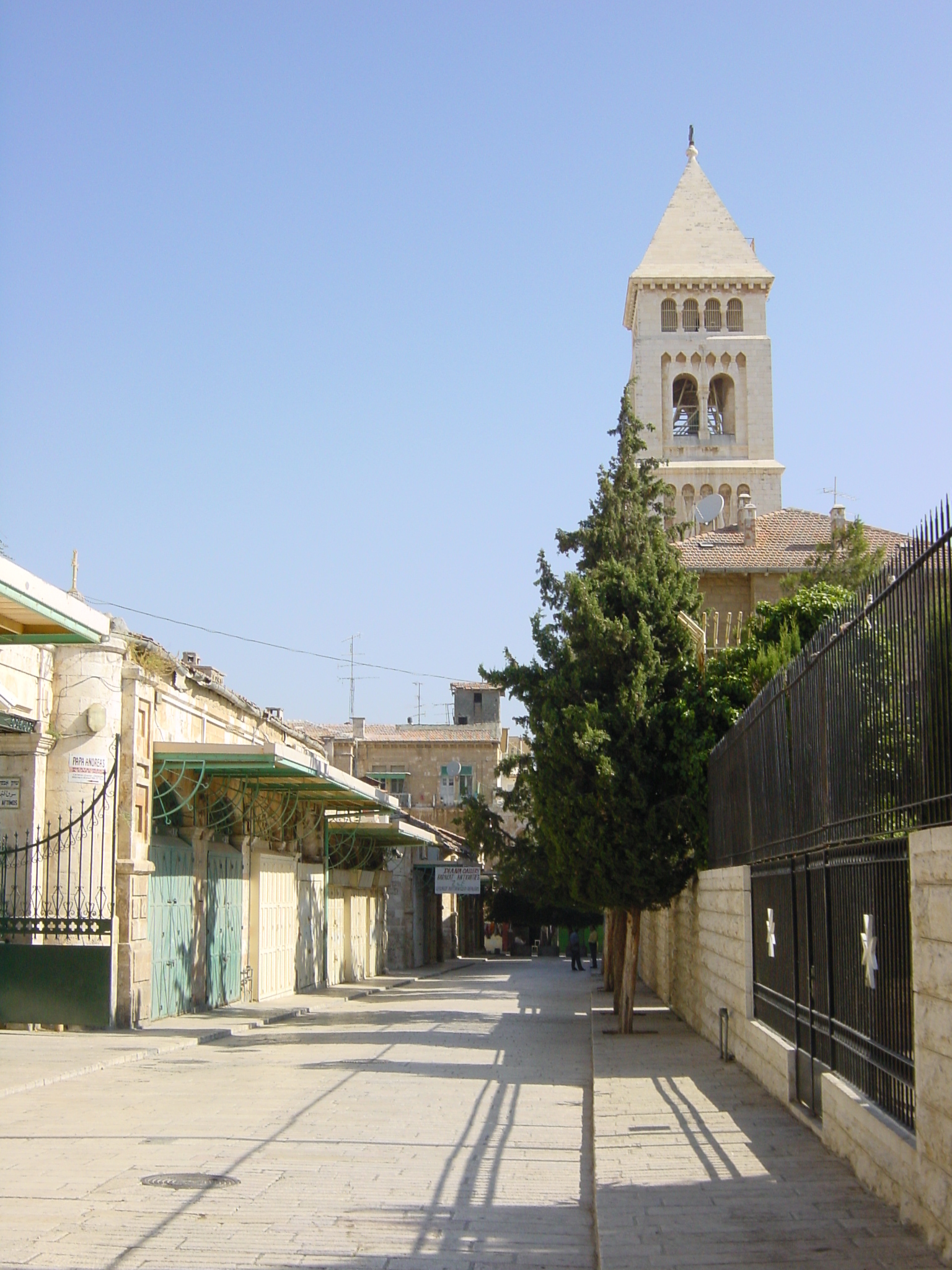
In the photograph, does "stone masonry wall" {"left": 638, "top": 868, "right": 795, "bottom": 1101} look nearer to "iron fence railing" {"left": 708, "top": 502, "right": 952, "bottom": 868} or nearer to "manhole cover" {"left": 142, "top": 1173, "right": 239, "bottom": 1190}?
"iron fence railing" {"left": 708, "top": 502, "right": 952, "bottom": 868}

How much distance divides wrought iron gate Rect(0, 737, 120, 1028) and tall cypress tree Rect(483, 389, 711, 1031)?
20.2 feet

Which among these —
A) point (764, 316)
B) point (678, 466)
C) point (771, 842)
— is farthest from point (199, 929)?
point (764, 316)

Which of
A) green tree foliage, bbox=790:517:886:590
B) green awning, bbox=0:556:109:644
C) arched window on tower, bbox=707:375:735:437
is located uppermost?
arched window on tower, bbox=707:375:735:437

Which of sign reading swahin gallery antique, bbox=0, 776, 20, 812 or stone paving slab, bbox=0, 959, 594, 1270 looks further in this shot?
sign reading swahin gallery antique, bbox=0, 776, 20, 812

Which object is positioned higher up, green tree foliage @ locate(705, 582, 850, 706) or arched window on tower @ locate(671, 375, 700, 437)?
arched window on tower @ locate(671, 375, 700, 437)

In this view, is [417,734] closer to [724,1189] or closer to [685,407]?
[685,407]

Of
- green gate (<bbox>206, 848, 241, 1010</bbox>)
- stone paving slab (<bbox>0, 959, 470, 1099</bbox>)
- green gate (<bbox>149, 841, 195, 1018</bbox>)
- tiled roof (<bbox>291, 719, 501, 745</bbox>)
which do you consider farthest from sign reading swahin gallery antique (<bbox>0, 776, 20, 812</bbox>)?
tiled roof (<bbox>291, 719, 501, 745</bbox>)

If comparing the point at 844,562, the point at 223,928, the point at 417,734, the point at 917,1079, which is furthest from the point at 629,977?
the point at 417,734

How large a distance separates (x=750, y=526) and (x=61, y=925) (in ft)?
95.5

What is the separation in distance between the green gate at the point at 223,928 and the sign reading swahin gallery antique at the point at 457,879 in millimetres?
14163

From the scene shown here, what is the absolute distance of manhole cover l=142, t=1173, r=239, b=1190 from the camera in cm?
831

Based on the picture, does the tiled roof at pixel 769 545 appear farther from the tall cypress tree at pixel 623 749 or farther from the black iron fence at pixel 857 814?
the black iron fence at pixel 857 814

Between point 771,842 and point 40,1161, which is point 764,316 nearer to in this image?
point 771,842

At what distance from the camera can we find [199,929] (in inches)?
894
